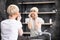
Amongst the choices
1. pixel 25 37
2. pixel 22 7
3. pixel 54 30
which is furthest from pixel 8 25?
pixel 54 30

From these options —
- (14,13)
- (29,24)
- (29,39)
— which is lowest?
(29,39)

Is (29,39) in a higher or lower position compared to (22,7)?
lower

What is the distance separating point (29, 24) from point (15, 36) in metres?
0.40

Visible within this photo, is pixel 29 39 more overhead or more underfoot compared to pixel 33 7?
more underfoot

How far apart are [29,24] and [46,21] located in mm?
209

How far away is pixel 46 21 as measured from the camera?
1.75 m

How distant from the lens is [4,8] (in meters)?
1.73

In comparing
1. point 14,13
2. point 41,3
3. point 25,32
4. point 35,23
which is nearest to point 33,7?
point 41,3

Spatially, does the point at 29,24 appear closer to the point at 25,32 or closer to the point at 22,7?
the point at 25,32

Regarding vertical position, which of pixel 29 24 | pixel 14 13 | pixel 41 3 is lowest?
pixel 29 24

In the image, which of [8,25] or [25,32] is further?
[25,32]

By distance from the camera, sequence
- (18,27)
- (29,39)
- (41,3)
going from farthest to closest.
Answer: (41,3), (29,39), (18,27)

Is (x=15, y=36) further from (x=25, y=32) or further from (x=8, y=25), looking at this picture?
(x=25, y=32)

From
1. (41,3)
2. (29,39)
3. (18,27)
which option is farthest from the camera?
(41,3)
